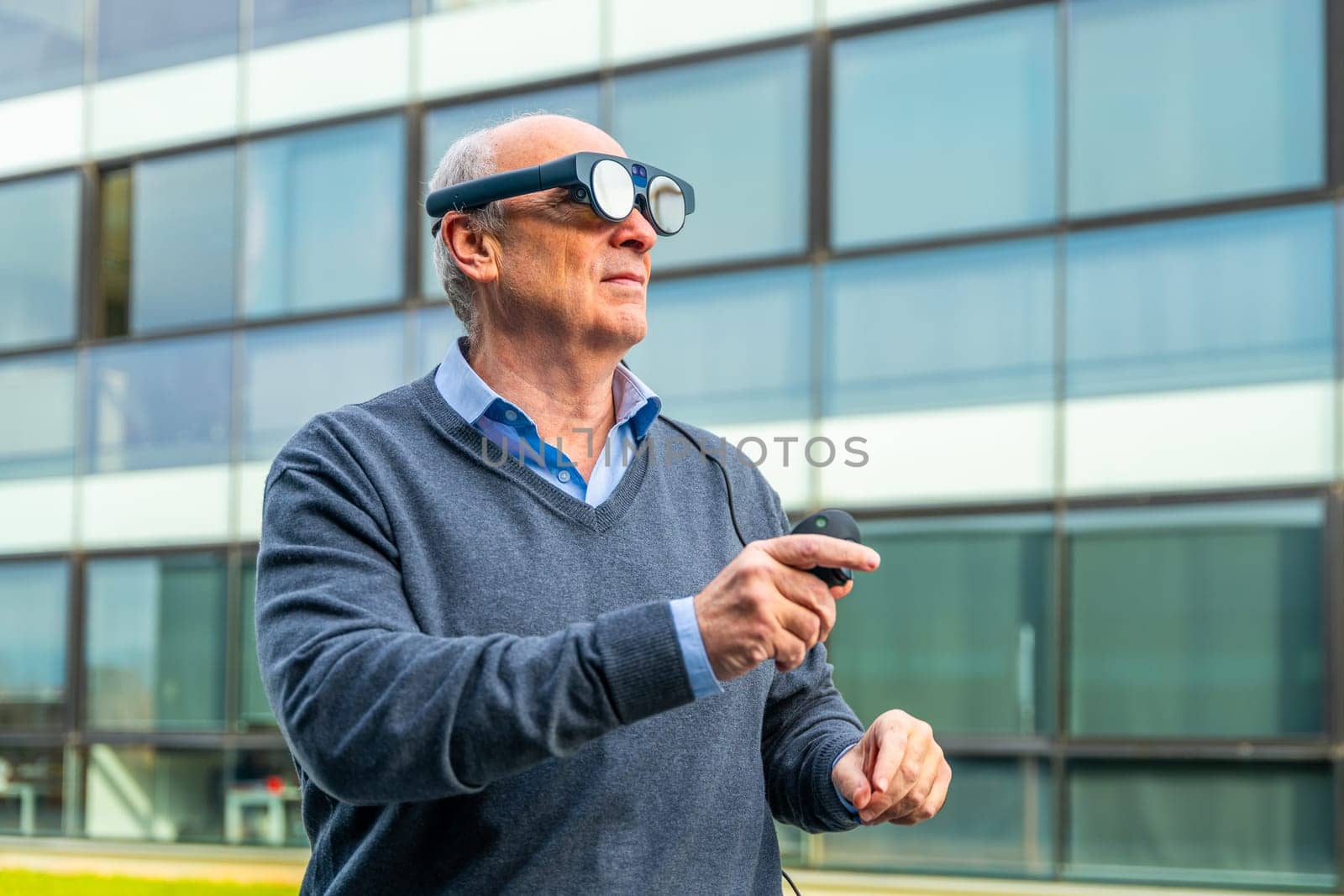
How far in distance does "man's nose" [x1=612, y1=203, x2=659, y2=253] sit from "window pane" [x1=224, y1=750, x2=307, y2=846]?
8722 mm

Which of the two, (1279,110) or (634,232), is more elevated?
(1279,110)

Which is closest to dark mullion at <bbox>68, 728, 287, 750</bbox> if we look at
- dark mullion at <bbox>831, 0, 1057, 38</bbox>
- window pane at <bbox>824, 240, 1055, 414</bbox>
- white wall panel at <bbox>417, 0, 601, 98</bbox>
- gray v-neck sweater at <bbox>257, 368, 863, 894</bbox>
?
white wall panel at <bbox>417, 0, 601, 98</bbox>

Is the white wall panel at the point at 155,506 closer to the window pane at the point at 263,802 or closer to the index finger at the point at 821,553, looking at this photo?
the window pane at the point at 263,802

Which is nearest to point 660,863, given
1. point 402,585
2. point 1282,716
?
point 402,585

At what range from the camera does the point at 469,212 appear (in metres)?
2.60

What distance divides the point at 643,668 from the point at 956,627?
710cm

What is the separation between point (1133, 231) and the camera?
27.2ft

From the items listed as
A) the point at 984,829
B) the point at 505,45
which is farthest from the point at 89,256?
the point at 984,829

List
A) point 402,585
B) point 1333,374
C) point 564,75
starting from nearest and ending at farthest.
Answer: point 402,585 < point 1333,374 < point 564,75

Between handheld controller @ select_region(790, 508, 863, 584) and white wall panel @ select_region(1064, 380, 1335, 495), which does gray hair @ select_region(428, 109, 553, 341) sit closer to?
handheld controller @ select_region(790, 508, 863, 584)

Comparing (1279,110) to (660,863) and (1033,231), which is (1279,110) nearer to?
(1033,231)

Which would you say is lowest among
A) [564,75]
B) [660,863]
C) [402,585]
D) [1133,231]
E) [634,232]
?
[660,863]

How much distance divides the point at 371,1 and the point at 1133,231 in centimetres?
562

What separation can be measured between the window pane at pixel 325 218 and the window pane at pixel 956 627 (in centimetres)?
404
